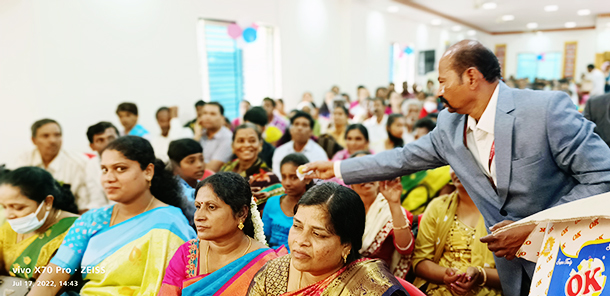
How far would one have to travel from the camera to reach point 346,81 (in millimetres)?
10367

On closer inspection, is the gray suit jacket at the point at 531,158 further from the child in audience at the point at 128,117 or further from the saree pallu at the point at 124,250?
the child in audience at the point at 128,117

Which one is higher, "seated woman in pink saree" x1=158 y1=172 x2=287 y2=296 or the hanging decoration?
the hanging decoration

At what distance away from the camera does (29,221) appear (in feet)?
7.05

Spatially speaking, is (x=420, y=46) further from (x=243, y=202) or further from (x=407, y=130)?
(x=243, y=202)

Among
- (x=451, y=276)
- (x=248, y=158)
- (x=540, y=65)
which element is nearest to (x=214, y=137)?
(x=248, y=158)

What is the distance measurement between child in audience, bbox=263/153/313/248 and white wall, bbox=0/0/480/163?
3309mm

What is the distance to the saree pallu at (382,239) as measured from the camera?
6.93 ft

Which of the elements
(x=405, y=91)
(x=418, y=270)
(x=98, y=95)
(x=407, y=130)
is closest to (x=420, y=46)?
(x=405, y=91)

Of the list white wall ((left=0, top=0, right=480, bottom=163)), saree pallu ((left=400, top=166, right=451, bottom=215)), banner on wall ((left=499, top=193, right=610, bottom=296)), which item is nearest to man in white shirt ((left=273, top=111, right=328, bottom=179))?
saree pallu ((left=400, top=166, right=451, bottom=215))

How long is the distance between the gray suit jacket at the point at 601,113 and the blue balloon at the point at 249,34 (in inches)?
220

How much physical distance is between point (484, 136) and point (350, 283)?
2.28 feet

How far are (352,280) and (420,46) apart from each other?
570 inches

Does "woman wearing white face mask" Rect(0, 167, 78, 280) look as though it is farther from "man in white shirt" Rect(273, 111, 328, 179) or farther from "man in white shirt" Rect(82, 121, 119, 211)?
"man in white shirt" Rect(273, 111, 328, 179)

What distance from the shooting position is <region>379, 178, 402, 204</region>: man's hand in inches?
75.0
